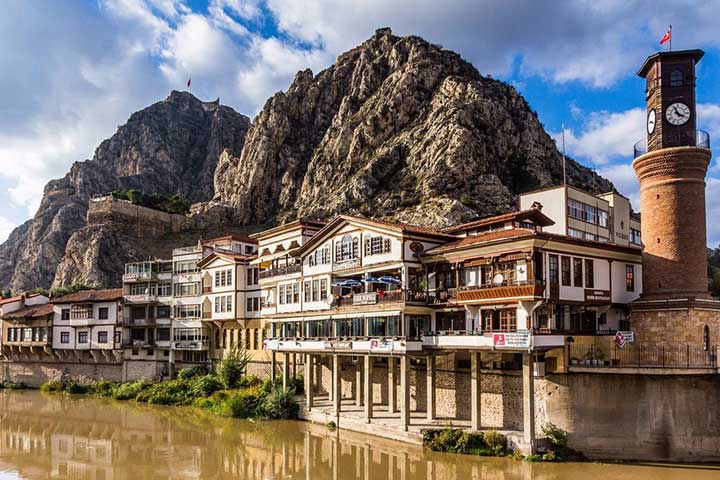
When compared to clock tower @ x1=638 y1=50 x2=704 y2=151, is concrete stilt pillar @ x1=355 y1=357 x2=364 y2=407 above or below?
below

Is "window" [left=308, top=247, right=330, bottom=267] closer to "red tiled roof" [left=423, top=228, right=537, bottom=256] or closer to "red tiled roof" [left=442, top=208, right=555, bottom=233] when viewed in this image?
"red tiled roof" [left=423, top=228, right=537, bottom=256]

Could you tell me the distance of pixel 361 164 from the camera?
108625 millimetres

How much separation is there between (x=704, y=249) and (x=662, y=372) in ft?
28.3

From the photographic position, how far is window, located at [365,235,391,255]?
39.6 m

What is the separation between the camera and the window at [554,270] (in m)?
33.3

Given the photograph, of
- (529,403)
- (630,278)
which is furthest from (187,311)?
(630,278)

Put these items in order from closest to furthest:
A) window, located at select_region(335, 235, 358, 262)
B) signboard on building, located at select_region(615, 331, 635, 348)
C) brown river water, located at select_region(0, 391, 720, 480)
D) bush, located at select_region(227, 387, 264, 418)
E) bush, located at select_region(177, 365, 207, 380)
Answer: brown river water, located at select_region(0, 391, 720, 480) → signboard on building, located at select_region(615, 331, 635, 348) → window, located at select_region(335, 235, 358, 262) → bush, located at select_region(227, 387, 264, 418) → bush, located at select_region(177, 365, 207, 380)

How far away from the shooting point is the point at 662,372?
30.8m

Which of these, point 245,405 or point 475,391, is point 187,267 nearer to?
point 245,405

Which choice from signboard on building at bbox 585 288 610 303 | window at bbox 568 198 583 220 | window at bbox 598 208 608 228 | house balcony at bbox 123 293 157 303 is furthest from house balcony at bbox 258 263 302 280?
window at bbox 598 208 608 228

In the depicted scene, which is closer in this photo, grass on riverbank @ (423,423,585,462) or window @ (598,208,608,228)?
grass on riverbank @ (423,423,585,462)

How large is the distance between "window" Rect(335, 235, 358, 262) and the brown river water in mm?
11684

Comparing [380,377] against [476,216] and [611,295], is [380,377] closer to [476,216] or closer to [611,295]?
[611,295]

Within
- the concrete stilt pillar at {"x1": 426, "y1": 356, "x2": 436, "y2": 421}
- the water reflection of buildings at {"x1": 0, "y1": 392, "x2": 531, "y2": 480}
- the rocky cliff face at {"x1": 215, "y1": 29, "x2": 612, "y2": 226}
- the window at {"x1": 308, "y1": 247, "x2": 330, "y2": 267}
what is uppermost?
the rocky cliff face at {"x1": 215, "y1": 29, "x2": 612, "y2": 226}
